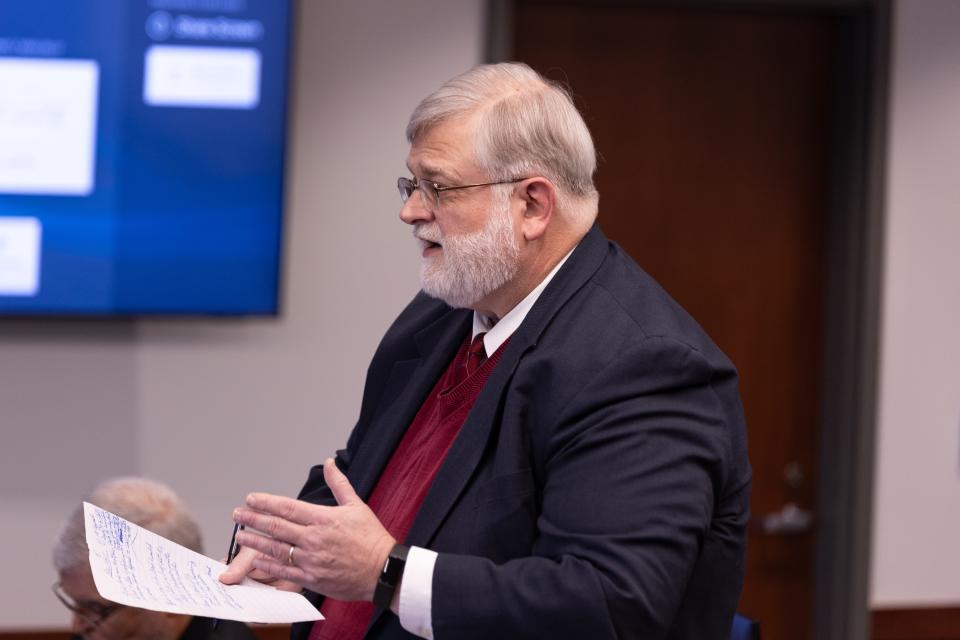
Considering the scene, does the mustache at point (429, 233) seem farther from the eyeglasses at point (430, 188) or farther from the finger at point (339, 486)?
the finger at point (339, 486)

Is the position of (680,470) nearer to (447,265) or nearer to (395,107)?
(447,265)

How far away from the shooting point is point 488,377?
174 centimetres

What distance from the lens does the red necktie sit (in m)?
1.83

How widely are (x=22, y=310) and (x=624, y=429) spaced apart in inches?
80.6

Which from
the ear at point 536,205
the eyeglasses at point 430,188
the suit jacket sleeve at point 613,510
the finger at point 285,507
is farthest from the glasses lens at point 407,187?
the finger at point 285,507

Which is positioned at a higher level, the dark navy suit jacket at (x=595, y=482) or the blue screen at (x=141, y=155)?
the blue screen at (x=141, y=155)

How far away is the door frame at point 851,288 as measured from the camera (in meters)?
3.43

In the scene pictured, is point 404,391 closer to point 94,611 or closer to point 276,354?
point 94,611

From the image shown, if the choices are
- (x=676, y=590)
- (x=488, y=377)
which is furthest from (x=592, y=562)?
(x=488, y=377)

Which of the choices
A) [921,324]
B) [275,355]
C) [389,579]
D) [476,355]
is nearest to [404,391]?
[476,355]

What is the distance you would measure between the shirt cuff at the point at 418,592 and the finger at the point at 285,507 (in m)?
0.14

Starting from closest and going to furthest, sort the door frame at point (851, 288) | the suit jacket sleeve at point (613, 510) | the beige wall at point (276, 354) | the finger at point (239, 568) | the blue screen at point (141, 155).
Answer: the suit jacket sleeve at point (613, 510) < the finger at point (239, 568) < the blue screen at point (141, 155) < the beige wall at point (276, 354) < the door frame at point (851, 288)

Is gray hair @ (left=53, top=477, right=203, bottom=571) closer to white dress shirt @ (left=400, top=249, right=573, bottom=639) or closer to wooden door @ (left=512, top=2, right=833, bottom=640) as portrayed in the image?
white dress shirt @ (left=400, top=249, right=573, bottom=639)

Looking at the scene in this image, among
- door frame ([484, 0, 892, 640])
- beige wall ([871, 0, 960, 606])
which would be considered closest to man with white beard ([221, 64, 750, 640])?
door frame ([484, 0, 892, 640])
